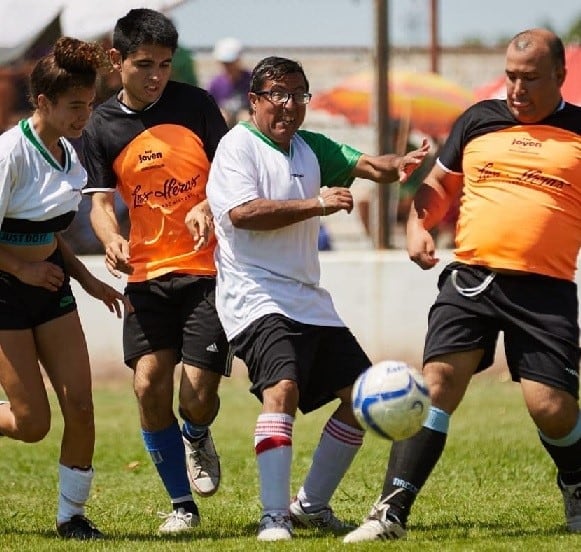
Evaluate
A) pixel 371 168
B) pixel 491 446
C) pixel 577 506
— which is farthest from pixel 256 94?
pixel 491 446

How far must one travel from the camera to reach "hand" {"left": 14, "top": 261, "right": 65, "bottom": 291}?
22.8 ft

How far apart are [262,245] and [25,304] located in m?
1.14

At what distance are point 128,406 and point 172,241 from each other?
5316 mm

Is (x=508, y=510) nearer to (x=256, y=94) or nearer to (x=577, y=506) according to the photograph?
(x=577, y=506)

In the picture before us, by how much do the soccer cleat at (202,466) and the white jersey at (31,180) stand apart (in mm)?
1486

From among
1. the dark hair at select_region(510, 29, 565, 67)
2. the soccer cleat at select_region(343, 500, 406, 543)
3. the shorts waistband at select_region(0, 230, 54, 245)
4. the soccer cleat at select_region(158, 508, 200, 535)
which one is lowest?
the soccer cleat at select_region(158, 508, 200, 535)

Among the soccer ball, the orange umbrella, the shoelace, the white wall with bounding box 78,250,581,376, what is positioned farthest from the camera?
the orange umbrella

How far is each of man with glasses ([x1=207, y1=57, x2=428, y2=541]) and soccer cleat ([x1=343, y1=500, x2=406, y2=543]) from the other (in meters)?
0.31

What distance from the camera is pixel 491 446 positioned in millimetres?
10141

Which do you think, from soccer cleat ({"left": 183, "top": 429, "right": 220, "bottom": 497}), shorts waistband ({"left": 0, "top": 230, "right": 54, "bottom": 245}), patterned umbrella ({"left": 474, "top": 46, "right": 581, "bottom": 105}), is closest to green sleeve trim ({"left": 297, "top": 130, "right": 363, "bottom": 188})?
shorts waistband ({"left": 0, "top": 230, "right": 54, "bottom": 245})

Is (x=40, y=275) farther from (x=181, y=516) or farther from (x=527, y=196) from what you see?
(x=527, y=196)

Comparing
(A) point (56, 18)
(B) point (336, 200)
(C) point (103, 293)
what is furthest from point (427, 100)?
(B) point (336, 200)

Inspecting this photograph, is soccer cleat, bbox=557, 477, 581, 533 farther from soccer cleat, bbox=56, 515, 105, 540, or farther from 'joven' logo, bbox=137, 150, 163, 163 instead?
'joven' logo, bbox=137, 150, 163, 163

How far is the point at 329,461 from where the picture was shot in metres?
7.14
